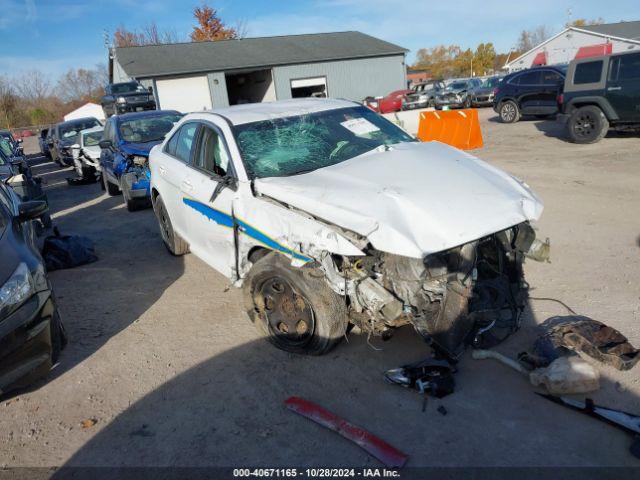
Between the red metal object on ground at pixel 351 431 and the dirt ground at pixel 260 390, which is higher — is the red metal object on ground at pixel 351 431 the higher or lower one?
the higher one

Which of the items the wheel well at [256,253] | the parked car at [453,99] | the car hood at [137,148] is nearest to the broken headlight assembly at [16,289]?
the wheel well at [256,253]

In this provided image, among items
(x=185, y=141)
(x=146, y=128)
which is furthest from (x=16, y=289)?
(x=146, y=128)

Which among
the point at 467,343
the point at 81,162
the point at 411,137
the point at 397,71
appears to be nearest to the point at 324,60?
the point at 397,71

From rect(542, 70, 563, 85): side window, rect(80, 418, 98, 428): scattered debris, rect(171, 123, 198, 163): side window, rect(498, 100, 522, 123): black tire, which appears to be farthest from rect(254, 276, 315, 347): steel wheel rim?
rect(498, 100, 522, 123): black tire

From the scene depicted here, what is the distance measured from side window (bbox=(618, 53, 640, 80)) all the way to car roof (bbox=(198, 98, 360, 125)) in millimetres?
9145

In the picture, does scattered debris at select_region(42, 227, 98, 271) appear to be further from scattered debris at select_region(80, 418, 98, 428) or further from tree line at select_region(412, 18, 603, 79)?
tree line at select_region(412, 18, 603, 79)

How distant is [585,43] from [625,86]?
3697cm

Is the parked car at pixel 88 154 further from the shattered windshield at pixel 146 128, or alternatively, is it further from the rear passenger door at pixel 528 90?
the rear passenger door at pixel 528 90

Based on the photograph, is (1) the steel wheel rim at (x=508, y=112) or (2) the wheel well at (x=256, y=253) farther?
(1) the steel wheel rim at (x=508, y=112)

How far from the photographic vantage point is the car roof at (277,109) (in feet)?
15.1

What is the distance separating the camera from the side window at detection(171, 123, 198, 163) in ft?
16.6

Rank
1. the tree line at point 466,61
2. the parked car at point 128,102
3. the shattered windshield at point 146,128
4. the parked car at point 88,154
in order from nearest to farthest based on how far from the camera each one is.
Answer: the shattered windshield at point 146,128, the parked car at point 88,154, the parked car at point 128,102, the tree line at point 466,61

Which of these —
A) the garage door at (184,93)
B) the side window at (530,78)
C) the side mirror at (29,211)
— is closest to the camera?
the side mirror at (29,211)

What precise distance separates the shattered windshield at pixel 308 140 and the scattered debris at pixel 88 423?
7.00 feet
